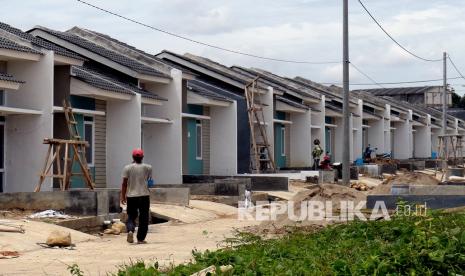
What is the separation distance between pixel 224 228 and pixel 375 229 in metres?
6.56

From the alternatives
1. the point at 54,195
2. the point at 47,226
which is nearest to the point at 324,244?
the point at 47,226

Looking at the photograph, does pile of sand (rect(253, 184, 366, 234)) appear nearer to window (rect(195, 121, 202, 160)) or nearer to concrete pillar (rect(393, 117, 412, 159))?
window (rect(195, 121, 202, 160))

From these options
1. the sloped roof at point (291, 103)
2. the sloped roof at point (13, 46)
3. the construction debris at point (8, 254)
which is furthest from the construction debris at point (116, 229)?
the sloped roof at point (291, 103)

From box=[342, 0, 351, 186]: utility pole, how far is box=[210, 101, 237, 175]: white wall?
6.87 metres

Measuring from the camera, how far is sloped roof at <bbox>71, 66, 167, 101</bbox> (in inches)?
938

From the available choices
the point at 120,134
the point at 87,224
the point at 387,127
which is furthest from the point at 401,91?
the point at 87,224

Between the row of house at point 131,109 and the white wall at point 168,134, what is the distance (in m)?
0.04

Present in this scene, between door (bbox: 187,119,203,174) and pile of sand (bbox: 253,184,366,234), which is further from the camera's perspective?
door (bbox: 187,119,203,174)

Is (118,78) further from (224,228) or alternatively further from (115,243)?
(115,243)

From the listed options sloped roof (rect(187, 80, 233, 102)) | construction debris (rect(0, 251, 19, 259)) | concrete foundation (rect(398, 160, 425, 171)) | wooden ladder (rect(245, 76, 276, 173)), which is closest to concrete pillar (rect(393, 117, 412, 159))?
concrete foundation (rect(398, 160, 425, 171))

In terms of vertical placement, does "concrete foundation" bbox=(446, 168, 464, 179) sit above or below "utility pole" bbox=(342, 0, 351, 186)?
below

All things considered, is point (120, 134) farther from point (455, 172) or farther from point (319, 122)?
point (319, 122)

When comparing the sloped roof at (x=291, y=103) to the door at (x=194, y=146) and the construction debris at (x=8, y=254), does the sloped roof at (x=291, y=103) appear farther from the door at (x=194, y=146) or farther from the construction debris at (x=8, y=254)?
the construction debris at (x=8, y=254)

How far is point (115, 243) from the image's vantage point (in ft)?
48.0
